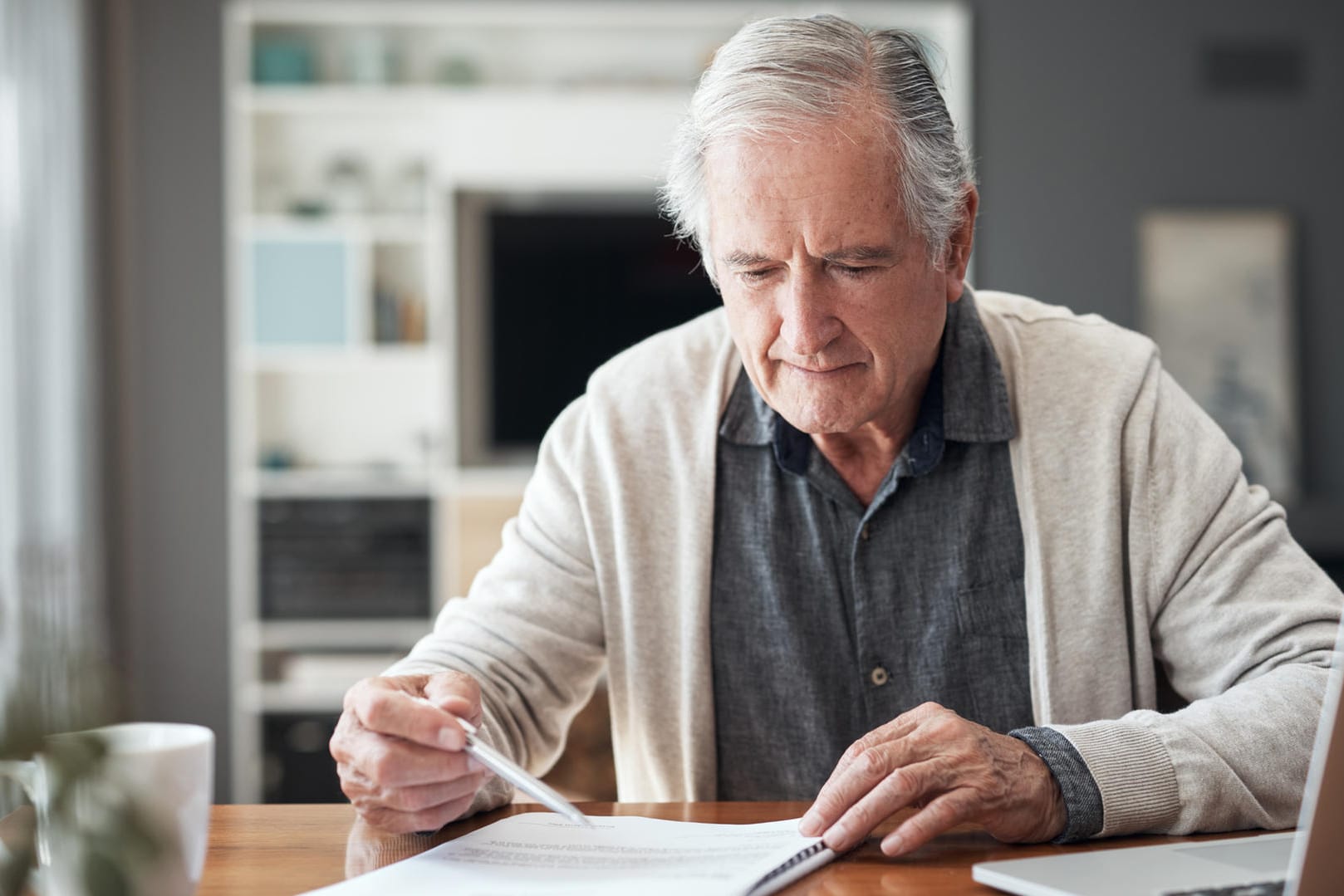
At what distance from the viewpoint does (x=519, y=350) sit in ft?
14.8

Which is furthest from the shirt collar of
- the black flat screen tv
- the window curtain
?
the black flat screen tv

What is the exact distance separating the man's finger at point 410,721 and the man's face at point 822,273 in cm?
50

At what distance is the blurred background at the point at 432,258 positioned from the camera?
167 inches

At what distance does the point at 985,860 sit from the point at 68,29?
3.94 meters

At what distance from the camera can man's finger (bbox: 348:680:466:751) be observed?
0.94m

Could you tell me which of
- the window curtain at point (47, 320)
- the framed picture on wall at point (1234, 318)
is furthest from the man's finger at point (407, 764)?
the framed picture on wall at point (1234, 318)

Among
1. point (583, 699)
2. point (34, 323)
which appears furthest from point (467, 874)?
point (34, 323)

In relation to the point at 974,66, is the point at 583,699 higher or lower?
lower

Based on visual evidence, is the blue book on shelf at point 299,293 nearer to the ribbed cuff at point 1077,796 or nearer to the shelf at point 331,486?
the shelf at point 331,486

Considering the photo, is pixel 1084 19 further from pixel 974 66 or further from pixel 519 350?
pixel 519 350

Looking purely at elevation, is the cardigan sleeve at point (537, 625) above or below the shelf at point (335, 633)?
above

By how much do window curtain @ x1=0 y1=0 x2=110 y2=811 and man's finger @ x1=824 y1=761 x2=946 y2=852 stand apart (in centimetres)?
260

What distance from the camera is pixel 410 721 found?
95 centimetres

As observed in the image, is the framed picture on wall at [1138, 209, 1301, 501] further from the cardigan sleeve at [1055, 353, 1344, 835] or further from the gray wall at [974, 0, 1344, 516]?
the cardigan sleeve at [1055, 353, 1344, 835]
